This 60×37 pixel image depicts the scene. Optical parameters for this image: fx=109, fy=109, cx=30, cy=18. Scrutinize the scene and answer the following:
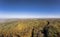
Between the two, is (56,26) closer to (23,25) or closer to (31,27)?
(31,27)

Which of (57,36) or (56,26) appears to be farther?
(56,26)

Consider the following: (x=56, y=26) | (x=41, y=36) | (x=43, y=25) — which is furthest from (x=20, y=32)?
(x=56, y=26)

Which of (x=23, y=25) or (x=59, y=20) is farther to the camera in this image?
(x=59, y=20)

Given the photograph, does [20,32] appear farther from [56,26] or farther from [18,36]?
[56,26]

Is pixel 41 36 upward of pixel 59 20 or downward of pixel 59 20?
downward

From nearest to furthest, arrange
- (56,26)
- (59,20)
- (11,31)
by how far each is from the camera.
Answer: (11,31) < (56,26) < (59,20)

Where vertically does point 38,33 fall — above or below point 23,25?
below

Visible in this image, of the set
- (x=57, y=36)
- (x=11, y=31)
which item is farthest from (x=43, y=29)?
(x=11, y=31)

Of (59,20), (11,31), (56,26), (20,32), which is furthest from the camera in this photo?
(59,20)

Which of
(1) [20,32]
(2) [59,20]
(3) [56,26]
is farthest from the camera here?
(2) [59,20]
